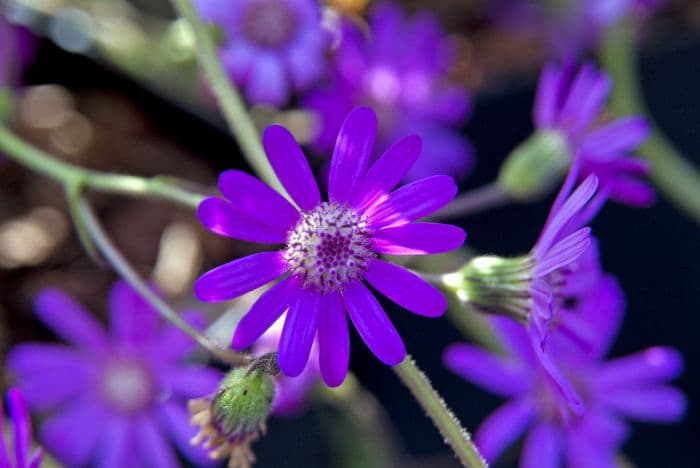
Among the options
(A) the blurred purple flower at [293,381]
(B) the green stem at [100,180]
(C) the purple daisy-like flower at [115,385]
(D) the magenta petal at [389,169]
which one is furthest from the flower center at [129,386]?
(D) the magenta petal at [389,169]

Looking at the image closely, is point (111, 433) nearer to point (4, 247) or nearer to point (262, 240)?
point (4, 247)

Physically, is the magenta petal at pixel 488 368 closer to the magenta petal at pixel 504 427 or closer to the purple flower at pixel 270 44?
the magenta petal at pixel 504 427

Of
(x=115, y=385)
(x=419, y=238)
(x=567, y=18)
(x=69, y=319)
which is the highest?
(x=567, y=18)

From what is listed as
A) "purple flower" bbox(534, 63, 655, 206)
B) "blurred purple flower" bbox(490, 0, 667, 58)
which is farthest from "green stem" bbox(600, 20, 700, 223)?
"purple flower" bbox(534, 63, 655, 206)

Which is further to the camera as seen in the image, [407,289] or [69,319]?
[69,319]

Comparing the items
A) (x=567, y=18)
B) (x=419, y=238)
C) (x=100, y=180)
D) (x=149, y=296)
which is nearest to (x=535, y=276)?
(x=419, y=238)

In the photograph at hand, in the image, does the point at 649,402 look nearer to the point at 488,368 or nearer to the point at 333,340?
the point at 488,368

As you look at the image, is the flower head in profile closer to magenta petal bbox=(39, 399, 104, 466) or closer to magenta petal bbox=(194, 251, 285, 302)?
magenta petal bbox=(194, 251, 285, 302)
